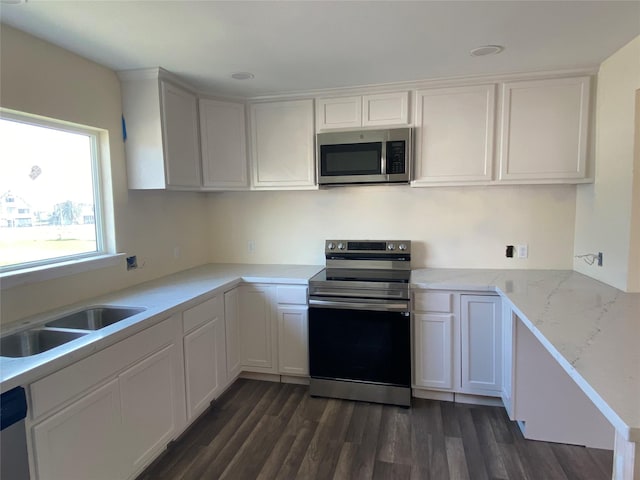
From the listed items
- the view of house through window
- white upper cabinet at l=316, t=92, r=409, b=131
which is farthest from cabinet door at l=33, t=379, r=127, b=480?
white upper cabinet at l=316, t=92, r=409, b=131

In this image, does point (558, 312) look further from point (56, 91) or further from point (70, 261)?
point (56, 91)

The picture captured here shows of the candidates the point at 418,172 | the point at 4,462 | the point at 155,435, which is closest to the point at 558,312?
the point at 418,172

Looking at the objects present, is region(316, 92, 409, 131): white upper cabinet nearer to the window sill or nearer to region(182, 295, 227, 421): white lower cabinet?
region(182, 295, 227, 421): white lower cabinet

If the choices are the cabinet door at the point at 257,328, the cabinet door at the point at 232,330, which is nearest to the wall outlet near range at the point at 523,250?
the cabinet door at the point at 257,328

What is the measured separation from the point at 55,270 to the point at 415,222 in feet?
8.18

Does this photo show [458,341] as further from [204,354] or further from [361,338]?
[204,354]

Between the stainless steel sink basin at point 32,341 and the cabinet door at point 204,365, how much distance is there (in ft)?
2.10

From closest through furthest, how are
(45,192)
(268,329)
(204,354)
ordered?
1. (45,192)
2. (204,354)
3. (268,329)

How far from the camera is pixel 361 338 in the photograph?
8.75ft

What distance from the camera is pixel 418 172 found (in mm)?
2791

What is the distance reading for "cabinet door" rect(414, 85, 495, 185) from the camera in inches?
Answer: 105

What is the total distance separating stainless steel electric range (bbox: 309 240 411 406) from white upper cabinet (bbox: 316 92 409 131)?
116 centimetres

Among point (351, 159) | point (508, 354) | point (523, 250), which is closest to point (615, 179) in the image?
point (523, 250)

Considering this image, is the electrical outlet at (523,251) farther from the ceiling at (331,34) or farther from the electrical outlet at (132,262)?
the electrical outlet at (132,262)
